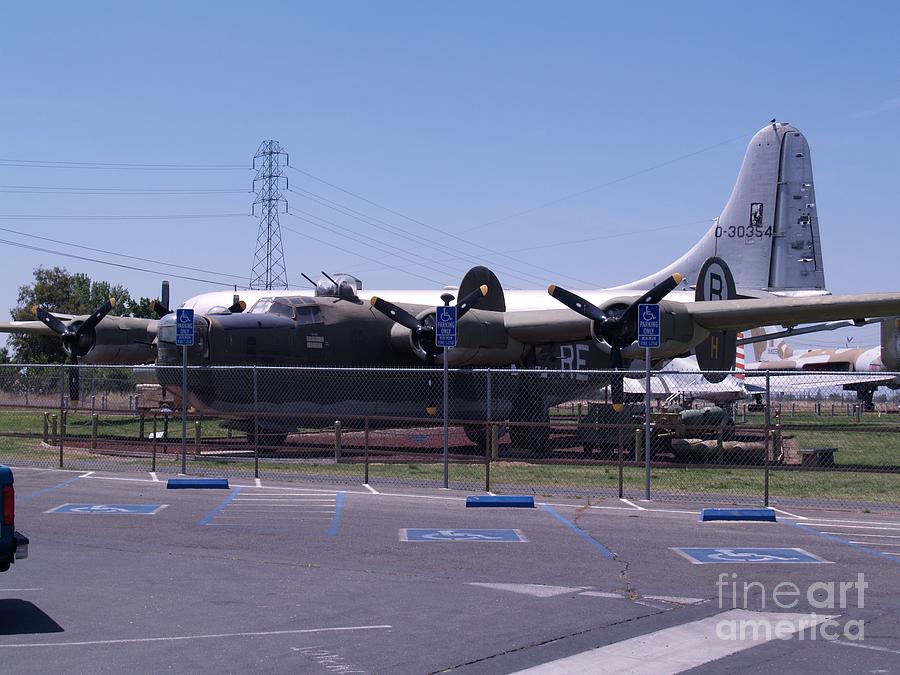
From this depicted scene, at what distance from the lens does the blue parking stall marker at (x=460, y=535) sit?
38.6ft

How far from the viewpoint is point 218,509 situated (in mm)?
14086

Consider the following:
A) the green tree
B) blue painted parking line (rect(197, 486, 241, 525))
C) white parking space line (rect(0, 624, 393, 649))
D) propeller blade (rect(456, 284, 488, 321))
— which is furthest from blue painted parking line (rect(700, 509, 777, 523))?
the green tree

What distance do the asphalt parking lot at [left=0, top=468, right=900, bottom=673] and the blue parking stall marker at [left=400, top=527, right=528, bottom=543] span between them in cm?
5

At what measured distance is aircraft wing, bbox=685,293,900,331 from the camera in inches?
942

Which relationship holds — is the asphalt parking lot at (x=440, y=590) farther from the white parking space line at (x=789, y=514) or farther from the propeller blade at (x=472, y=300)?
the propeller blade at (x=472, y=300)

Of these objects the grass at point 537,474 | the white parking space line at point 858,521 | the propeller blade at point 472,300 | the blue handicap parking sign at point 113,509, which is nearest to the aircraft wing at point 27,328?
the grass at point 537,474

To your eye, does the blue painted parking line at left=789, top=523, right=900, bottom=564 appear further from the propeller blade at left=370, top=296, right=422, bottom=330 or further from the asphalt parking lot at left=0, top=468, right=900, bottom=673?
the propeller blade at left=370, top=296, right=422, bottom=330

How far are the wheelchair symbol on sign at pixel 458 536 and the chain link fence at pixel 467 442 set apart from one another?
3.65 metres

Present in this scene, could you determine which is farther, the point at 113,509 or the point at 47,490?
the point at 47,490

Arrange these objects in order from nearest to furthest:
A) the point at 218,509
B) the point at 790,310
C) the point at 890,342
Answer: the point at 218,509, the point at 790,310, the point at 890,342

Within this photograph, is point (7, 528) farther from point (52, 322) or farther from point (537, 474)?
point (52, 322)

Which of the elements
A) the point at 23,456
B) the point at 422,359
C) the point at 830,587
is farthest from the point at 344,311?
the point at 830,587

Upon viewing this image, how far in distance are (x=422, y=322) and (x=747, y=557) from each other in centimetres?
1528

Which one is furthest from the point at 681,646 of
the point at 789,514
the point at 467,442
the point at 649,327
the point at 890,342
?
the point at 890,342
